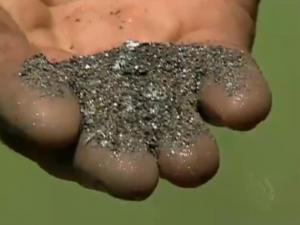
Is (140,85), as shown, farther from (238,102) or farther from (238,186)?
(238,186)

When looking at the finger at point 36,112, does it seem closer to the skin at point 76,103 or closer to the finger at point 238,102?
the skin at point 76,103

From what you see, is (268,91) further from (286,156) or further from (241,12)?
(286,156)

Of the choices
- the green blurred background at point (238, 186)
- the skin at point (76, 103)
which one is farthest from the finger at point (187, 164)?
the green blurred background at point (238, 186)

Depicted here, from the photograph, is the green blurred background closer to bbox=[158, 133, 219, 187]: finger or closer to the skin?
the skin

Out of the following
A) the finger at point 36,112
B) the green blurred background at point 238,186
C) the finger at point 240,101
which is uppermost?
the finger at point 36,112

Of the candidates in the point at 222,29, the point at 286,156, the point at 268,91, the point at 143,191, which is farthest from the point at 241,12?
the point at 286,156

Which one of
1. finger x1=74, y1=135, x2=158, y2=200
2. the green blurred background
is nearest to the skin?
finger x1=74, y1=135, x2=158, y2=200
